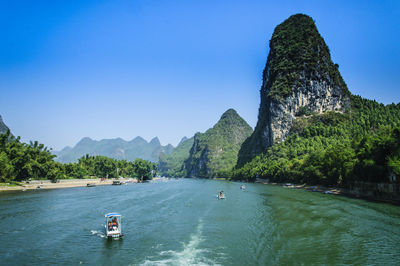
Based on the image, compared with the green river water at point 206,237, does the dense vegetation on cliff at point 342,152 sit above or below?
above

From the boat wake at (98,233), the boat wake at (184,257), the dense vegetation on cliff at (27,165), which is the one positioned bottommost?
the boat wake at (98,233)

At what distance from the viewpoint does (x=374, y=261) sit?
27328mm

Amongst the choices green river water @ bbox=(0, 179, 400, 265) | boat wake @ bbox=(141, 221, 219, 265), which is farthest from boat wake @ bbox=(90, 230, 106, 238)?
boat wake @ bbox=(141, 221, 219, 265)

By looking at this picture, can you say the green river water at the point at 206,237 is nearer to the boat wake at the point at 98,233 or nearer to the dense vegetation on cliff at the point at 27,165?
the boat wake at the point at 98,233

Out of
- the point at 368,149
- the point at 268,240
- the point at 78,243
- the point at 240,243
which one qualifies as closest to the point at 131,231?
the point at 78,243

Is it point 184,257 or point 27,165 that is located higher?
point 27,165

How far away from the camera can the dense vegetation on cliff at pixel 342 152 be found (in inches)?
2601

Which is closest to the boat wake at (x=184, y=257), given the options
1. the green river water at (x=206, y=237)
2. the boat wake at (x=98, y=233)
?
the green river water at (x=206, y=237)

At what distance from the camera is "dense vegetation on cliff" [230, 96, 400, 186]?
66.1 metres

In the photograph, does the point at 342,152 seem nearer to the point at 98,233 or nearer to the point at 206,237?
the point at 206,237

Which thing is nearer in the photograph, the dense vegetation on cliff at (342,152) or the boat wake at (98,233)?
the boat wake at (98,233)

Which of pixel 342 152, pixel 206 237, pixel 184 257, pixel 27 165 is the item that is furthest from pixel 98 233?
pixel 27 165

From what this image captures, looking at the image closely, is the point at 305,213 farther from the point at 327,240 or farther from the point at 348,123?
the point at 348,123

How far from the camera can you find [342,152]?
92.2 meters
